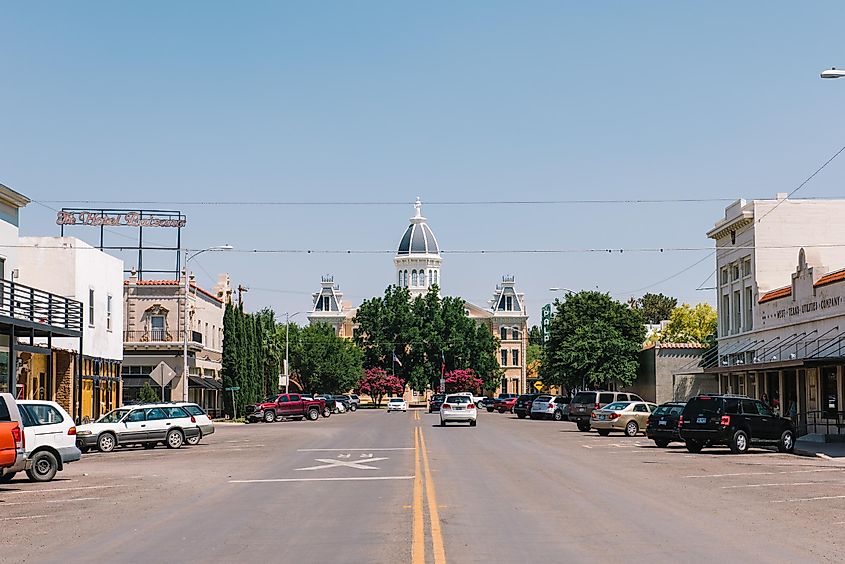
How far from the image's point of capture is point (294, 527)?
586 inches

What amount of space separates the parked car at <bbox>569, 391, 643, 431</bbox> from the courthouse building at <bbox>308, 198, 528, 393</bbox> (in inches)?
4480

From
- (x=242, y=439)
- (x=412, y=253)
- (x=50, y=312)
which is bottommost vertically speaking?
(x=242, y=439)

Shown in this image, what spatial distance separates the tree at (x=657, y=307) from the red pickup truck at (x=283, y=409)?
82849 millimetres

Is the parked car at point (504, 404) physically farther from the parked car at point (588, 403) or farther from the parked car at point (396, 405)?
the parked car at point (588, 403)

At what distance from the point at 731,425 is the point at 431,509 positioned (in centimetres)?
1846

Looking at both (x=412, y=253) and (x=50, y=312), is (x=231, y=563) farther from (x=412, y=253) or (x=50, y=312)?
(x=412, y=253)

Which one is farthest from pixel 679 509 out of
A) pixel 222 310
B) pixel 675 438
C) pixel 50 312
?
pixel 222 310

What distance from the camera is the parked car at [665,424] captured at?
35219 mm

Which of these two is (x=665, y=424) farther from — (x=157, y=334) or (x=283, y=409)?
(x=157, y=334)

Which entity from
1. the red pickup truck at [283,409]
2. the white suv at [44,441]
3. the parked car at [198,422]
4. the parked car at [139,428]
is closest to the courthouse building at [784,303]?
the parked car at [198,422]

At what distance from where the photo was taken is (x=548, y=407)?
69688 millimetres

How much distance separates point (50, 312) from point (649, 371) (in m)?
45.4

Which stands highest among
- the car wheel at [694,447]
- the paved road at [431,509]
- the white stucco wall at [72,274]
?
the white stucco wall at [72,274]

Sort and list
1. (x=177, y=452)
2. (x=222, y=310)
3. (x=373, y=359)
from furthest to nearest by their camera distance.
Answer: (x=373, y=359)
(x=222, y=310)
(x=177, y=452)
